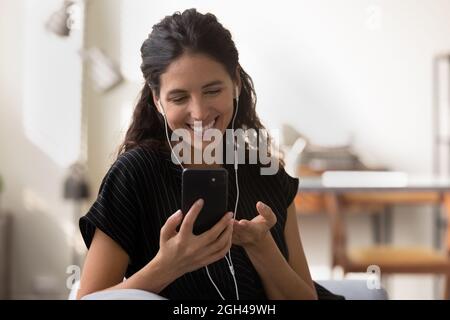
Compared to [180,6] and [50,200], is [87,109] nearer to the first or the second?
[180,6]

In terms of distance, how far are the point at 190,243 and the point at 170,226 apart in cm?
3

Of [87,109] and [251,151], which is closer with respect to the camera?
[251,151]

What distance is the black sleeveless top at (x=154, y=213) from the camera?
0.62 m

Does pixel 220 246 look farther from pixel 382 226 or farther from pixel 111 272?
pixel 382 226

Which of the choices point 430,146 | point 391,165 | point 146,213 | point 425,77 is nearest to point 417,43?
point 425,77

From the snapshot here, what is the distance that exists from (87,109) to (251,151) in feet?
1.20

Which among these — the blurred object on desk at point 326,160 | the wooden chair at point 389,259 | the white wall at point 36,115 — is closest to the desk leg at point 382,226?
the blurred object on desk at point 326,160

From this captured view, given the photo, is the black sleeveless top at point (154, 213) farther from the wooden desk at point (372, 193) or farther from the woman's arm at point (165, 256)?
the wooden desk at point (372, 193)

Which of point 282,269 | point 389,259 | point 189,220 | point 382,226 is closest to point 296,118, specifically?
point 389,259

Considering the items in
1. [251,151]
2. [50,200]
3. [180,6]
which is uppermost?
[180,6]

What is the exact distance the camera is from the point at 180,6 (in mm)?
686

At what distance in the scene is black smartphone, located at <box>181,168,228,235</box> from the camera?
596 mm

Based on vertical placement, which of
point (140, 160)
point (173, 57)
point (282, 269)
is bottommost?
point (282, 269)

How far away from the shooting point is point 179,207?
666 millimetres
